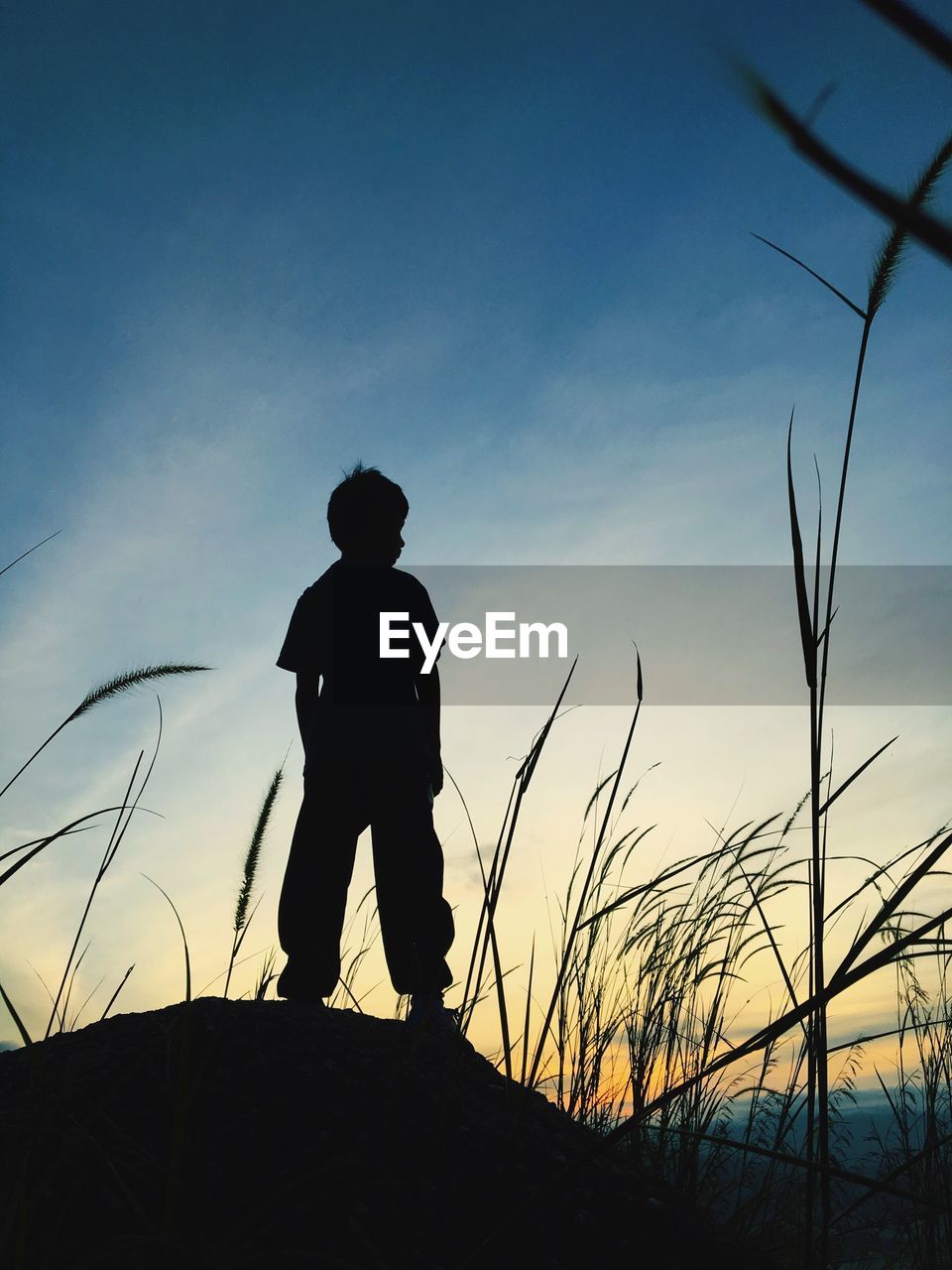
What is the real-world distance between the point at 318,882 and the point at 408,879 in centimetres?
29

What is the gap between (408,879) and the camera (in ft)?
9.82

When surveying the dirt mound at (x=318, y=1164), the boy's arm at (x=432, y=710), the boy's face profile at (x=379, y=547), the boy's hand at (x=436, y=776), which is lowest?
the dirt mound at (x=318, y=1164)

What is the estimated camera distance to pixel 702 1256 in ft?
4.70

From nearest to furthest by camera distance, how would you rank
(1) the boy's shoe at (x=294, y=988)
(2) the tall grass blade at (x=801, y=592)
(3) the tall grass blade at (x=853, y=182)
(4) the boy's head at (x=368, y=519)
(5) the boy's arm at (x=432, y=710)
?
1. (3) the tall grass blade at (x=853, y=182)
2. (2) the tall grass blade at (x=801, y=592)
3. (1) the boy's shoe at (x=294, y=988)
4. (5) the boy's arm at (x=432, y=710)
5. (4) the boy's head at (x=368, y=519)

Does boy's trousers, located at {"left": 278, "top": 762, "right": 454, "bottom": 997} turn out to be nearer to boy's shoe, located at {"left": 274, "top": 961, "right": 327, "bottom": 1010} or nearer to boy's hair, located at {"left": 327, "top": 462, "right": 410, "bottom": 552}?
boy's shoe, located at {"left": 274, "top": 961, "right": 327, "bottom": 1010}

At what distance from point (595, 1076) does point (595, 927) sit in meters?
0.39

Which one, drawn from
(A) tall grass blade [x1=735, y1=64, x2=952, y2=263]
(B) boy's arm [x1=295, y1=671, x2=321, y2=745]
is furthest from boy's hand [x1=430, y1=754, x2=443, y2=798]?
(A) tall grass blade [x1=735, y1=64, x2=952, y2=263]

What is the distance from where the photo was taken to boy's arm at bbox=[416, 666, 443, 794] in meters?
3.20

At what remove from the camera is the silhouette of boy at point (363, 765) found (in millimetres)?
2969

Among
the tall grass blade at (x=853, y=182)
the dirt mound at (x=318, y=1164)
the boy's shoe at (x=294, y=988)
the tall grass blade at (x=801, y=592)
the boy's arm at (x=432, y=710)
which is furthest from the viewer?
the boy's arm at (x=432, y=710)

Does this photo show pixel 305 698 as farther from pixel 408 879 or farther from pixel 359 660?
pixel 408 879

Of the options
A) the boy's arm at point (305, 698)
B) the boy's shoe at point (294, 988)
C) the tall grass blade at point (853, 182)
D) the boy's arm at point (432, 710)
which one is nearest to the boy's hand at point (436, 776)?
the boy's arm at point (432, 710)

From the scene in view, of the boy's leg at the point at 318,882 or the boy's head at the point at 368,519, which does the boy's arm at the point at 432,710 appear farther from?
the boy's head at the point at 368,519

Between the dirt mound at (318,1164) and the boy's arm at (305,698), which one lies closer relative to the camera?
the dirt mound at (318,1164)
